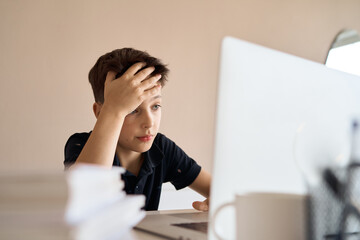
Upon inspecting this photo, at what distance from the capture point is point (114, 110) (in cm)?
94

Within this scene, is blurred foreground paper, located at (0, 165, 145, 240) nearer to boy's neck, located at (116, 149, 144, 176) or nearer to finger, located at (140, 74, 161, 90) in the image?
finger, located at (140, 74, 161, 90)

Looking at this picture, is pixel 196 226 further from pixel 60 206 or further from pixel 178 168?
pixel 178 168

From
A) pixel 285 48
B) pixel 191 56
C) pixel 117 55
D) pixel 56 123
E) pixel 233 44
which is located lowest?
pixel 56 123

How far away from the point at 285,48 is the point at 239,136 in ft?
6.40

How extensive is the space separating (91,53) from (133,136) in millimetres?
610

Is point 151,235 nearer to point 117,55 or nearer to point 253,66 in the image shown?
point 253,66

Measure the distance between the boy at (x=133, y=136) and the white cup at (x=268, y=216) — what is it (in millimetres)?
495

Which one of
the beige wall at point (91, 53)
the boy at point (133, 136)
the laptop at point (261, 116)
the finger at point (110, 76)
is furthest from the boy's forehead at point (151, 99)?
the laptop at point (261, 116)

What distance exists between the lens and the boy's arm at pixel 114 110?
2.80ft

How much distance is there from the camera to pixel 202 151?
1840 mm

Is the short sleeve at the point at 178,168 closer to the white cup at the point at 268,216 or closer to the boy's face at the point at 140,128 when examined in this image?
the boy's face at the point at 140,128

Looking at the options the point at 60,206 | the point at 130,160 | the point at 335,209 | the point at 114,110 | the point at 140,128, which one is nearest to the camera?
the point at 60,206

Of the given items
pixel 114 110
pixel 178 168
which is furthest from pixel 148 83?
pixel 178 168

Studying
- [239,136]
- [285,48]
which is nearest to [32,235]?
[239,136]
